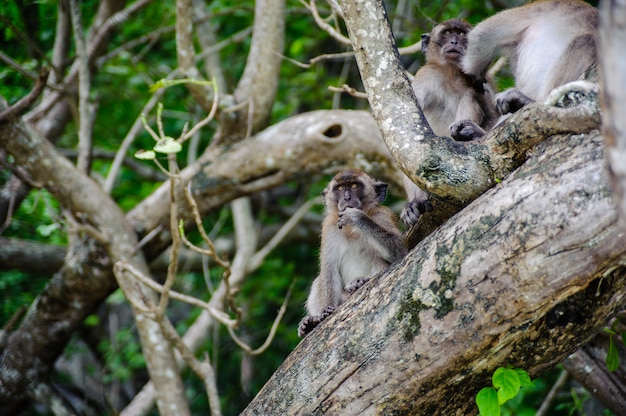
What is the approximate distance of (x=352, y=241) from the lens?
5.46 metres

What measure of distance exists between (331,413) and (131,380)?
738 centimetres

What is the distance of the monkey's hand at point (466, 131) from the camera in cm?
412

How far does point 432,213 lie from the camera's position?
4395 millimetres

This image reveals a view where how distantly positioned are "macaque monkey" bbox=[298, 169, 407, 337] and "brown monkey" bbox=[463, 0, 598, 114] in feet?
4.19

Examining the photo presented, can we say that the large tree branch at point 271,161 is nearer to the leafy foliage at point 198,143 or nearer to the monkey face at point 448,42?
the monkey face at point 448,42

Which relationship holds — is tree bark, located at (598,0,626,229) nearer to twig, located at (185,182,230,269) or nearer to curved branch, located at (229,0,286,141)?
twig, located at (185,182,230,269)

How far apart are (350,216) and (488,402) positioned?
6.86 ft

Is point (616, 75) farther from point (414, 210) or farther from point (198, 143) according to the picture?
point (198, 143)

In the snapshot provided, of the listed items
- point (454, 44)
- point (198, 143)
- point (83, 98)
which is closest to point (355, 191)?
point (454, 44)

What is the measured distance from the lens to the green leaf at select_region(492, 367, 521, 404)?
10.4 feet

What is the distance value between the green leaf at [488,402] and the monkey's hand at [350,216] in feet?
6.54

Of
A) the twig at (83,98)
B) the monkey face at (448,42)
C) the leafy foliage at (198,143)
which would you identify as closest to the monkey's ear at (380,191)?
the monkey face at (448,42)

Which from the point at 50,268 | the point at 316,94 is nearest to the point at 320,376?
the point at 50,268

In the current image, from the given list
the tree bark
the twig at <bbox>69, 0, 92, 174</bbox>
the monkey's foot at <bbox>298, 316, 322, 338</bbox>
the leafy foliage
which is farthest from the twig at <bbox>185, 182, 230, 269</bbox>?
the leafy foliage
